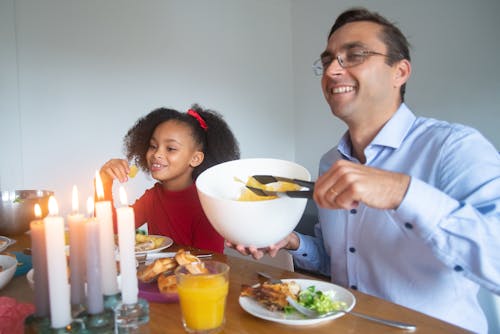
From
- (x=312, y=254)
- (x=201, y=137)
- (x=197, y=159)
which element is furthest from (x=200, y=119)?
(x=312, y=254)

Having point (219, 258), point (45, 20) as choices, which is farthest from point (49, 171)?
point (219, 258)

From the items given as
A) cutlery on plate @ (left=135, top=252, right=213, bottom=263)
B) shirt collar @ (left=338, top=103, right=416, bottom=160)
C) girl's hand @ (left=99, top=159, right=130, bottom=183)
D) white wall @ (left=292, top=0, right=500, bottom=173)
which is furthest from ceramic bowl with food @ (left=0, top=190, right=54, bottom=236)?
white wall @ (left=292, top=0, right=500, bottom=173)

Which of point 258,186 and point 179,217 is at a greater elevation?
point 258,186

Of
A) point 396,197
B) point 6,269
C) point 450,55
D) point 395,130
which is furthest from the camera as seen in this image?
point 450,55

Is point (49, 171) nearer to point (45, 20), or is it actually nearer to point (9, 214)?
point (45, 20)

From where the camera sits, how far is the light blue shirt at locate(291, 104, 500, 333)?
0.78 m

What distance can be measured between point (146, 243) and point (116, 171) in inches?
20.6

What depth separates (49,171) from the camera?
2.64 meters

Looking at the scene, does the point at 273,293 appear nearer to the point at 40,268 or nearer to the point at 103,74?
the point at 40,268

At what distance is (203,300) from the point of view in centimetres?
67

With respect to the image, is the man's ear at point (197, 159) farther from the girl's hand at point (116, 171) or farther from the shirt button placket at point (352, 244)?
the shirt button placket at point (352, 244)

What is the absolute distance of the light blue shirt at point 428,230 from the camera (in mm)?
783

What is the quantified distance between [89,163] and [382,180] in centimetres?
253

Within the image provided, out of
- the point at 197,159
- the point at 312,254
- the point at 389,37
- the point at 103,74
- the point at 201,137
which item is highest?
the point at 103,74
